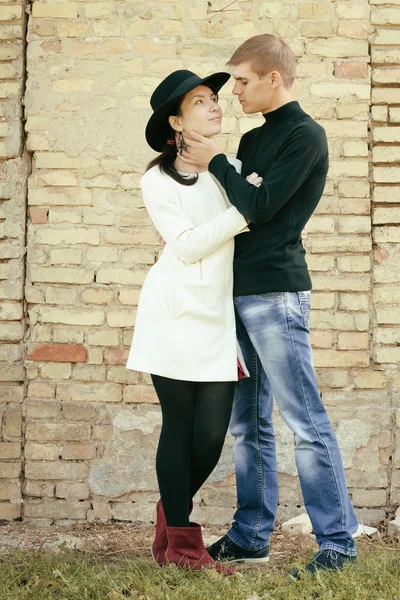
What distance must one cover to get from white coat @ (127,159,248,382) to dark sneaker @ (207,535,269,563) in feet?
2.71

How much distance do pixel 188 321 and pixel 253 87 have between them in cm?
94

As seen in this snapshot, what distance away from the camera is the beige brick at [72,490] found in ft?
13.9

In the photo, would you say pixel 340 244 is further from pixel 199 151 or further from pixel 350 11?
pixel 199 151

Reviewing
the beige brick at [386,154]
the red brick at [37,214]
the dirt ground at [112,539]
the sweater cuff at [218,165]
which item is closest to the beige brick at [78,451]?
the dirt ground at [112,539]

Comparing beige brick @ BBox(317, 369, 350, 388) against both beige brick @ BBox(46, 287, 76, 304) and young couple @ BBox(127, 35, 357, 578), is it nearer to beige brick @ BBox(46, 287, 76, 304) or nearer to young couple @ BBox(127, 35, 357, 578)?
young couple @ BBox(127, 35, 357, 578)

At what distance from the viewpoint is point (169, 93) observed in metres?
3.05

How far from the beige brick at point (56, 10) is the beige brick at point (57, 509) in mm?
2644

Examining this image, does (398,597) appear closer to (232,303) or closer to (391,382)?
(232,303)

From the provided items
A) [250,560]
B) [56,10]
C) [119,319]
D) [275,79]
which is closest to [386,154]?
[275,79]

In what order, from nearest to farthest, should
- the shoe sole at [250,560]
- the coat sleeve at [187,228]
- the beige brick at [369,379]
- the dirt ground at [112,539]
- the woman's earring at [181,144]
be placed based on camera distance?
the coat sleeve at [187,228], the woman's earring at [181,144], the shoe sole at [250,560], the dirt ground at [112,539], the beige brick at [369,379]

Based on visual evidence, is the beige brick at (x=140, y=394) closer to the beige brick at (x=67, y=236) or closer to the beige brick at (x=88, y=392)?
the beige brick at (x=88, y=392)

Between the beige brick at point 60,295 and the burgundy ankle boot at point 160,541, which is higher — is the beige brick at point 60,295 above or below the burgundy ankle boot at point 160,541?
above

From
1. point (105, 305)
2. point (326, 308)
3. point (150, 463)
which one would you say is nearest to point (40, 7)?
point (105, 305)

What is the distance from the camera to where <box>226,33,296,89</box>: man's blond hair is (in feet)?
9.78
